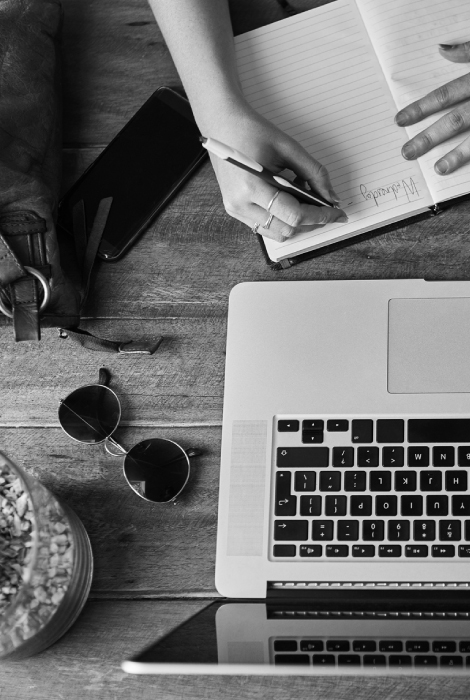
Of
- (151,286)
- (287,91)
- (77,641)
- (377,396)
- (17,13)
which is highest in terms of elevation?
(17,13)

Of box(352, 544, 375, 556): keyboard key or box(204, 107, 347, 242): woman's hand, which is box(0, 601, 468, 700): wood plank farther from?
box(204, 107, 347, 242): woman's hand

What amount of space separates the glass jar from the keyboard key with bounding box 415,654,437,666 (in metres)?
0.35

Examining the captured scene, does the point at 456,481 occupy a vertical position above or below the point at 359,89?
below

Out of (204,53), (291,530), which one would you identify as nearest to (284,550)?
(291,530)

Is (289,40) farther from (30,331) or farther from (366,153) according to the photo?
(30,331)

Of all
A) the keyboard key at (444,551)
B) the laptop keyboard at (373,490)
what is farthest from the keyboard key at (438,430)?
the keyboard key at (444,551)

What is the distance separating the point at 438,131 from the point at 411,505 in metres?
0.42

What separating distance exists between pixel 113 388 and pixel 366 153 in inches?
16.0

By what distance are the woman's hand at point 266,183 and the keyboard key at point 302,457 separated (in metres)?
0.24

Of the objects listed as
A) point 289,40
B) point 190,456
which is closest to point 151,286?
point 190,456

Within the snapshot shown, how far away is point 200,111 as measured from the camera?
0.79 meters

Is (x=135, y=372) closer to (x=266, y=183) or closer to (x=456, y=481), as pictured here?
(x=266, y=183)

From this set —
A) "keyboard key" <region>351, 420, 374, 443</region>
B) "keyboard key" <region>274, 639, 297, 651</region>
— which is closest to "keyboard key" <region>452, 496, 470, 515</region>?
"keyboard key" <region>351, 420, 374, 443</region>

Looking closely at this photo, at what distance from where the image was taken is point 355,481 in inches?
28.3
